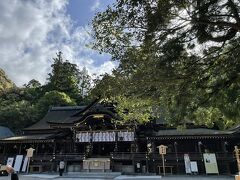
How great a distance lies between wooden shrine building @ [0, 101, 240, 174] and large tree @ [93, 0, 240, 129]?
1486cm

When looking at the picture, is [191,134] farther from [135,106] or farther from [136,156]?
[135,106]

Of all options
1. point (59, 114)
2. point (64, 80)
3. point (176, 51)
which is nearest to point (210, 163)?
point (176, 51)

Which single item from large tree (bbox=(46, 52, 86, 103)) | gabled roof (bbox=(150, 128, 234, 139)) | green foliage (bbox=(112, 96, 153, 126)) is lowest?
green foliage (bbox=(112, 96, 153, 126))

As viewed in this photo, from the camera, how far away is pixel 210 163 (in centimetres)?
2150

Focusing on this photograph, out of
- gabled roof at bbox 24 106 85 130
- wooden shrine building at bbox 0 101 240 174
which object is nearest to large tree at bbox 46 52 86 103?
gabled roof at bbox 24 106 85 130

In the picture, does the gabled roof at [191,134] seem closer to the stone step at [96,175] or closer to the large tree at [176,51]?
the stone step at [96,175]

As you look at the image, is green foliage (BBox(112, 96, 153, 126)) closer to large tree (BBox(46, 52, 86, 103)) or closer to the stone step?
the stone step

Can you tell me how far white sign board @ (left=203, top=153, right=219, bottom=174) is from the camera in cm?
2116

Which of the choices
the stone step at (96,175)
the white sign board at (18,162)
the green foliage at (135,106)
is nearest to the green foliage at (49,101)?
the white sign board at (18,162)

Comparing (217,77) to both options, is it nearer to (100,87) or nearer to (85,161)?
(100,87)

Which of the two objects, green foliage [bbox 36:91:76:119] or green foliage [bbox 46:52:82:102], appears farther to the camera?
green foliage [bbox 46:52:82:102]

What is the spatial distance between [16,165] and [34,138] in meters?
3.05

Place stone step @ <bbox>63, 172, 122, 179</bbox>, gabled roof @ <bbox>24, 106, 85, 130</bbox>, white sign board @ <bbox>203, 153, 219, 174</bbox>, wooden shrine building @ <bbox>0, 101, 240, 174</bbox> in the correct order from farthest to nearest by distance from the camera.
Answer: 1. gabled roof @ <bbox>24, 106, 85, 130</bbox>
2. wooden shrine building @ <bbox>0, 101, 240, 174</bbox>
3. stone step @ <bbox>63, 172, 122, 179</bbox>
4. white sign board @ <bbox>203, 153, 219, 174</bbox>

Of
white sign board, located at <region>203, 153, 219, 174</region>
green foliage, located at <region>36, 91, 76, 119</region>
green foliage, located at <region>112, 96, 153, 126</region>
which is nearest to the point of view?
green foliage, located at <region>112, 96, 153, 126</region>
